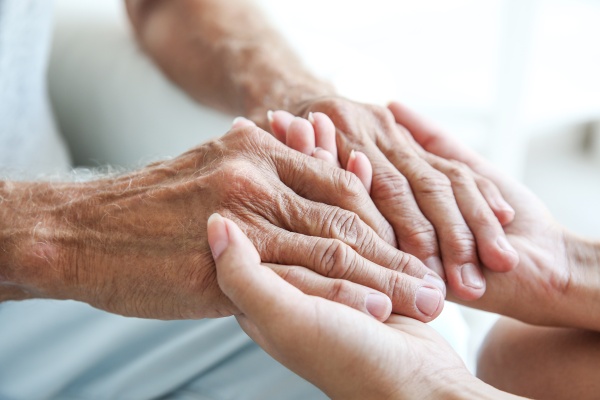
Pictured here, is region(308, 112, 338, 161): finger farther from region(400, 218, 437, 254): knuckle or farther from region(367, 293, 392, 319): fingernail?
region(367, 293, 392, 319): fingernail

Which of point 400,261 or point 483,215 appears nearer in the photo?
point 400,261

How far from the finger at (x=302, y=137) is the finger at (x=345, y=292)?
0.24 m

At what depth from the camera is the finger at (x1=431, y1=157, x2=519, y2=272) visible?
3.02ft

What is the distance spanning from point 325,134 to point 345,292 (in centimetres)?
32

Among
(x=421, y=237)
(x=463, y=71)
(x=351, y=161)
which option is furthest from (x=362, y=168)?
(x=463, y=71)

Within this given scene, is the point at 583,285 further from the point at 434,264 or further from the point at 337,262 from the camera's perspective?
the point at 337,262

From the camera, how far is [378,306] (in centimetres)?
75

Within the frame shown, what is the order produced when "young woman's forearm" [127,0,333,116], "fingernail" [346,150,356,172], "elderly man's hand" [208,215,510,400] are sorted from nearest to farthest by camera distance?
1. "elderly man's hand" [208,215,510,400]
2. "fingernail" [346,150,356,172]
3. "young woman's forearm" [127,0,333,116]

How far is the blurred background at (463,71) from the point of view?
1422mm

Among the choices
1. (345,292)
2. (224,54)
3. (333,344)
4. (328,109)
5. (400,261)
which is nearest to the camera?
(333,344)

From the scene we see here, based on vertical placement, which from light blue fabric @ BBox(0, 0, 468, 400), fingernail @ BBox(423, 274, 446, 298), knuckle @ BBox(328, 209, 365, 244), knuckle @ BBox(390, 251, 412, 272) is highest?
knuckle @ BBox(328, 209, 365, 244)

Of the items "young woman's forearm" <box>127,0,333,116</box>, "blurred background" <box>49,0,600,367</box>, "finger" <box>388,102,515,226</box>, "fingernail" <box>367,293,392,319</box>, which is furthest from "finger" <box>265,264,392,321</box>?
"blurred background" <box>49,0,600,367</box>

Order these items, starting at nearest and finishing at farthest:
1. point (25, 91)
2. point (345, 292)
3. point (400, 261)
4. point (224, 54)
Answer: point (345, 292), point (400, 261), point (25, 91), point (224, 54)

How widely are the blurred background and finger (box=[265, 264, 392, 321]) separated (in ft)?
2.31
